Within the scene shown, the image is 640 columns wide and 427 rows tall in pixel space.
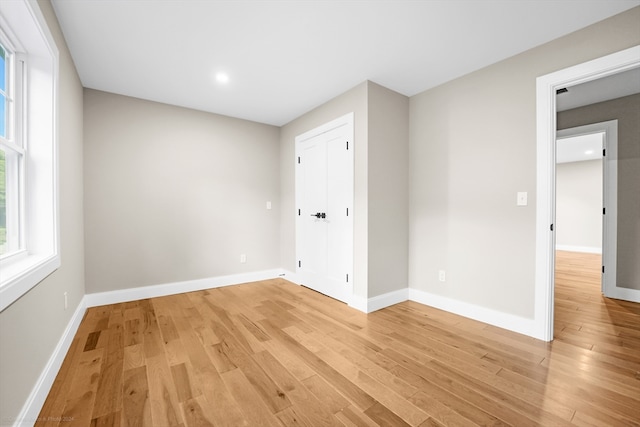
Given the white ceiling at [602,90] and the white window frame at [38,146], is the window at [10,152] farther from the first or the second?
the white ceiling at [602,90]

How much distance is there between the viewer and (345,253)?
131 inches

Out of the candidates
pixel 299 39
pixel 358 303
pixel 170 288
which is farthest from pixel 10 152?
pixel 358 303

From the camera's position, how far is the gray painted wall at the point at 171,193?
10.6ft

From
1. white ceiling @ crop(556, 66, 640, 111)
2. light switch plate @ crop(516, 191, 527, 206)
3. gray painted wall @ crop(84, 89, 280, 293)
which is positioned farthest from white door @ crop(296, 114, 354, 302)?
white ceiling @ crop(556, 66, 640, 111)

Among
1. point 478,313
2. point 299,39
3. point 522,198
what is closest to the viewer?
point 299,39

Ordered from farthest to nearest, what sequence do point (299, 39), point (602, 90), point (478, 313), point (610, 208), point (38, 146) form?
point (610, 208) < point (602, 90) < point (478, 313) < point (299, 39) < point (38, 146)

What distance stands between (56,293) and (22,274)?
2.51ft

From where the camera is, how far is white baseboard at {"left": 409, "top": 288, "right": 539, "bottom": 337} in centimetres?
245

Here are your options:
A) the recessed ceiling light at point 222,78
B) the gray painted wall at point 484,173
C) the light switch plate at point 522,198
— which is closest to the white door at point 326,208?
the gray painted wall at point 484,173

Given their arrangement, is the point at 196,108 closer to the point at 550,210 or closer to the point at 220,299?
the point at 220,299

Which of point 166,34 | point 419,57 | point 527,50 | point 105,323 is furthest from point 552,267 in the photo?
point 105,323

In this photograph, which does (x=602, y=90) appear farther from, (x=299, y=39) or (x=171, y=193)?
(x=171, y=193)

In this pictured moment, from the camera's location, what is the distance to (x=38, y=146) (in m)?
1.86

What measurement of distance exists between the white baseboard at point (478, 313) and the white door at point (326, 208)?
91 cm
